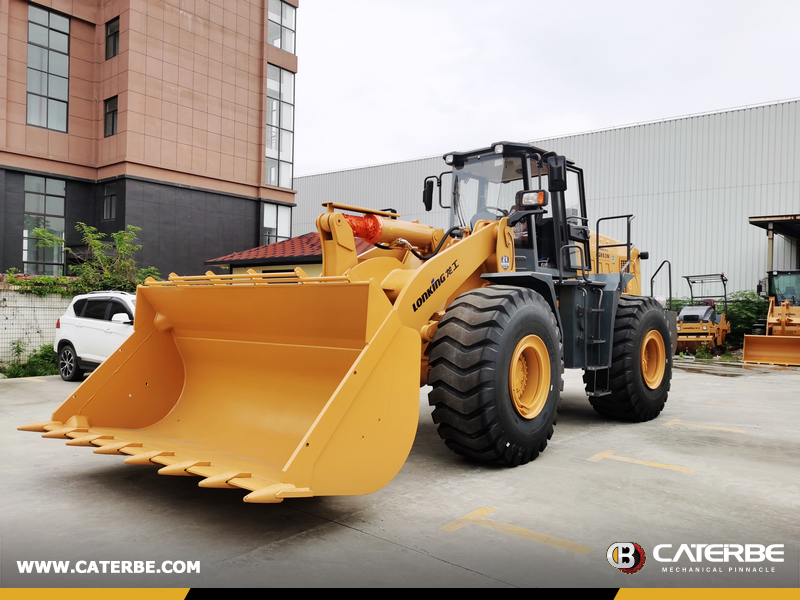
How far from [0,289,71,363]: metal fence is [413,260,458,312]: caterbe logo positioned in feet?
36.1

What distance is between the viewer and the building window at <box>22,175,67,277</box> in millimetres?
19188

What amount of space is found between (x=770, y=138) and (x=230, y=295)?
22.6m

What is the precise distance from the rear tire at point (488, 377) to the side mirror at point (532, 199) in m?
1.06

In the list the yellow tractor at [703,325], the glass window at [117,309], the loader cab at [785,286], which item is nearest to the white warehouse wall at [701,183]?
the yellow tractor at [703,325]

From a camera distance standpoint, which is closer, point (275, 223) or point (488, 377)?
point (488, 377)

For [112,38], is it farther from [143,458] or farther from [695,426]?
[695,426]

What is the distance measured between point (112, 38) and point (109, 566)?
20.5 m

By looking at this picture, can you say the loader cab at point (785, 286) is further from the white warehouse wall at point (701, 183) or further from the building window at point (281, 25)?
the building window at point (281, 25)

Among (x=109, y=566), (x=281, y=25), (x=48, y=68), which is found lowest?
(x=109, y=566)

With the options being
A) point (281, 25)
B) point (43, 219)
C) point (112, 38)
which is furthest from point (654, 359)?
point (281, 25)

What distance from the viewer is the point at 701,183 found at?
23.3 metres

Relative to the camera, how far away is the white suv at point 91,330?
1073cm

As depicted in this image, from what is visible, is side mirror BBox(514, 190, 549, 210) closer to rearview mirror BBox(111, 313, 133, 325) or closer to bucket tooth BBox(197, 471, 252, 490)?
bucket tooth BBox(197, 471, 252, 490)

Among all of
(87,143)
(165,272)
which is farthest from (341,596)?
(87,143)
